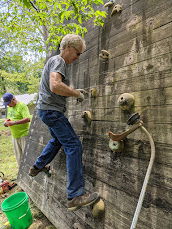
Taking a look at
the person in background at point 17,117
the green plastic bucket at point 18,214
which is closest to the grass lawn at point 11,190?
the green plastic bucket at point 18,214

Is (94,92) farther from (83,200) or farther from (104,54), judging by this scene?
(83,200)

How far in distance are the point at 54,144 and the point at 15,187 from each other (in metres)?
2.86

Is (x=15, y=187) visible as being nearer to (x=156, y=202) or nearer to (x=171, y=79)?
(x=156, y=202)

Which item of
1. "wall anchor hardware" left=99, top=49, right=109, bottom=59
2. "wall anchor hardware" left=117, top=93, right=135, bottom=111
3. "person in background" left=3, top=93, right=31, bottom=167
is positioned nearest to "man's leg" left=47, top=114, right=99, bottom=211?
"wall anchor hardware" left=117, top=93, right=135, bottom=111

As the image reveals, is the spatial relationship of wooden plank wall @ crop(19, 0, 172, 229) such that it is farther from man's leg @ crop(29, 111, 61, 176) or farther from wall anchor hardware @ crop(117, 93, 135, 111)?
man's leg @ crop(29, 111, 61, 176)

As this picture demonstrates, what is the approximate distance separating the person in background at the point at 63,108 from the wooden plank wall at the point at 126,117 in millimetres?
261

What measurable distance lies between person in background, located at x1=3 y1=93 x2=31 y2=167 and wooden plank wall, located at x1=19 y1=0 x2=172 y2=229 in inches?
71.5

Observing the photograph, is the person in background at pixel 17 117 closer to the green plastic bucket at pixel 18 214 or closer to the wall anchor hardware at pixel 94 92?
the green plastic bucket at pixel 18 214

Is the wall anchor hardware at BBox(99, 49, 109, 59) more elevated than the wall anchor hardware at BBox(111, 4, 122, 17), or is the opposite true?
the wall anchor hardware at BBox(111, 4, 122, 17)

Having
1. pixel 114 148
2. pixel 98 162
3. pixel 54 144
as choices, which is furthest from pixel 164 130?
pixel 54 144

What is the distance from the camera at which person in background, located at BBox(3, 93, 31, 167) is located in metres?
4.04

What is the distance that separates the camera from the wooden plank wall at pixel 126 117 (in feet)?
4.91

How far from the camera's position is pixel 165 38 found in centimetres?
160

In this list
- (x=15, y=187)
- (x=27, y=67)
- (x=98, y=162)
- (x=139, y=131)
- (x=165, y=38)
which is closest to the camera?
(x=165, y=38)
